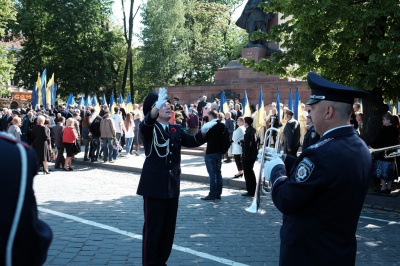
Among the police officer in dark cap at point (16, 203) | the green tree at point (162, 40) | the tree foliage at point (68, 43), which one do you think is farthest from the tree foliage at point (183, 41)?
the police officer in dark cap at point (16, 203)

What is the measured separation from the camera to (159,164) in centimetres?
540

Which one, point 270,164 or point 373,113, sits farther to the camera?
point 373,113

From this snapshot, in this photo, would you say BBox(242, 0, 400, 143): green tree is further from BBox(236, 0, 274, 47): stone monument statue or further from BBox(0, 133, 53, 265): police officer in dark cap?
BBox(236, 0, 274, 47): stone monument statue

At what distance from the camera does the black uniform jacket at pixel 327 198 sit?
2.85m

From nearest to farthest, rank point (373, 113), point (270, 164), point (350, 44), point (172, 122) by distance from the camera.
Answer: point (270, 164) < point (350, 44) < point (373, 113) < point (172, 122)

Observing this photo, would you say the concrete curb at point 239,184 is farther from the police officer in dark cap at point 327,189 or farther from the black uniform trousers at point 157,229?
the police officer in dark cap at point 327,189

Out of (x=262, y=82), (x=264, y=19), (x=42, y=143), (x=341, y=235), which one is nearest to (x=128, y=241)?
(x=341, y=235)

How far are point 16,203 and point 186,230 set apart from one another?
20.7 feet

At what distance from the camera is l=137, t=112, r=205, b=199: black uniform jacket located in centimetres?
522

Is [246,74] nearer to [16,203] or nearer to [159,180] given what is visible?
[159,180]

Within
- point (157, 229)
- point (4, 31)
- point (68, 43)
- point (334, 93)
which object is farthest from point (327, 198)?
point (68, 43)

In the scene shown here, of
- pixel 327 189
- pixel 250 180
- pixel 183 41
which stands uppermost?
pixel 183 41

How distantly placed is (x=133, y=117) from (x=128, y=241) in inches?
567

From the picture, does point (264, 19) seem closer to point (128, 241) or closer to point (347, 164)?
point (128, 241)
